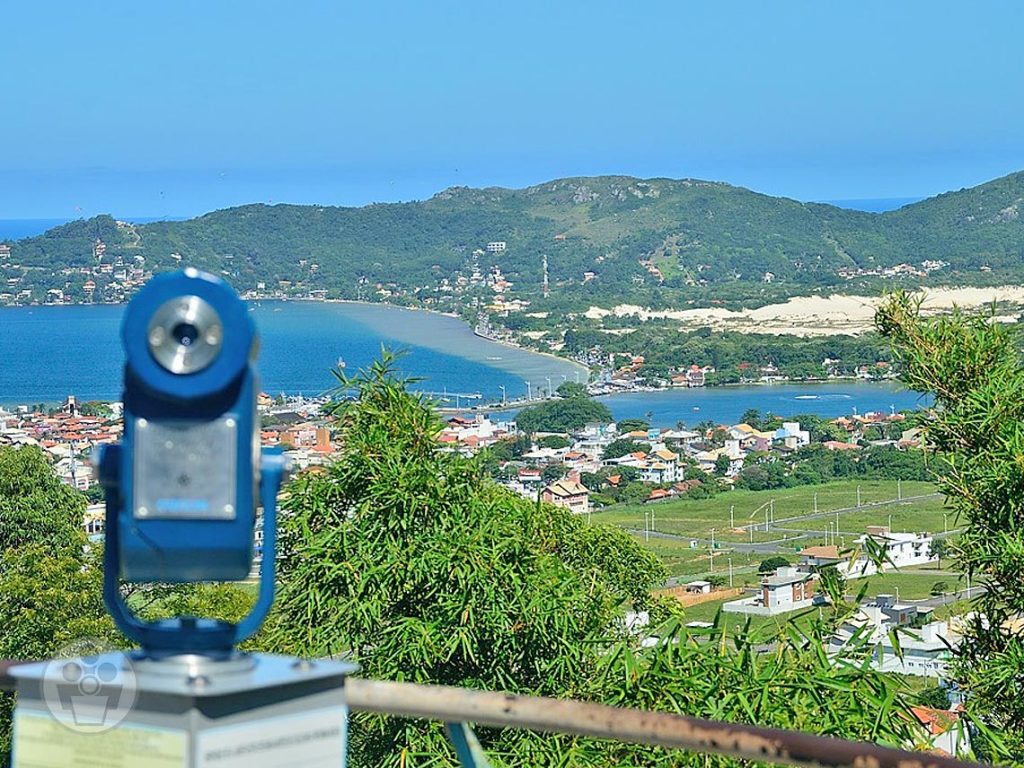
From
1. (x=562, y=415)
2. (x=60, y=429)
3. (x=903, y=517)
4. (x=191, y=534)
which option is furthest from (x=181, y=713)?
(x=562, y=415)

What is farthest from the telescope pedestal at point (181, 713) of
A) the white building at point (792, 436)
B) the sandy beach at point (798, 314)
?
the sandy beach at point (798, 314)

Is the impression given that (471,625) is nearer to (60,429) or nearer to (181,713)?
(181,713)

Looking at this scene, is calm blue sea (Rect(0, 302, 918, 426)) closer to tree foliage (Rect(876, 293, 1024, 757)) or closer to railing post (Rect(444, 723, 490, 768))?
tree foliage (Rect(876, 293, 1024, 757))

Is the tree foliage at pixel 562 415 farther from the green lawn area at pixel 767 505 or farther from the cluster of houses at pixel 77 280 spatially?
the cluster of houses at pixel 77 280

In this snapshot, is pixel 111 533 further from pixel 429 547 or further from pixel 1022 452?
pixel 1022 452

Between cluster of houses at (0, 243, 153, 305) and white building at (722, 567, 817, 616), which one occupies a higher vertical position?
cluster of houses at (0, 243, 153, 305)

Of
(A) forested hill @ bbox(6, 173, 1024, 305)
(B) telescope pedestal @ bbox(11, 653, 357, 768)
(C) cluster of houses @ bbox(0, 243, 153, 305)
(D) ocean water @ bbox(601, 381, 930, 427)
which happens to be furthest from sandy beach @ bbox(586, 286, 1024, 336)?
(B) telescope pedestal @ bbox(11, 653, 357, 768)

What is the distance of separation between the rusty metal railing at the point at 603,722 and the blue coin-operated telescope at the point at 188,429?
10.9 inches

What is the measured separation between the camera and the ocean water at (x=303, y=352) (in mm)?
50344

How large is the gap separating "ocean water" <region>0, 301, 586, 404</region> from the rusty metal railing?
43304 mm

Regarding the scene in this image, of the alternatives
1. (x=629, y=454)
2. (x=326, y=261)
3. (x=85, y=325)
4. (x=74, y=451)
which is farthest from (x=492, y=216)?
(x=74, y=451)

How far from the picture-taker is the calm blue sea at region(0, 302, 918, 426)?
48688 mm

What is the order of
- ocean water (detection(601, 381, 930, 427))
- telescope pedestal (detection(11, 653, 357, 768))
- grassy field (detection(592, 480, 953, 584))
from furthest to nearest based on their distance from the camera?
ocean water (detection(601, 381, 930, 427)) → grassy field (detection(592, 480, 953, 584)) → telescope pedestal (detection(11, 653, 357, 768))

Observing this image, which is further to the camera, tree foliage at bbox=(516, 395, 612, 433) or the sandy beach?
the sandy beach
